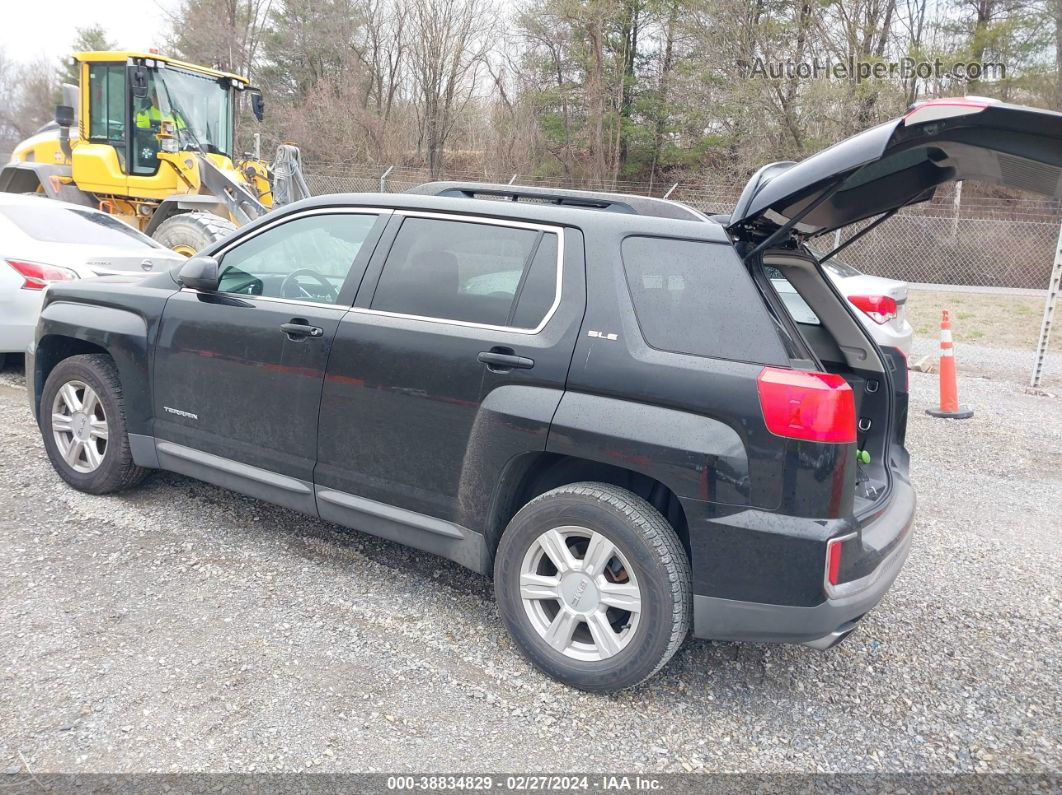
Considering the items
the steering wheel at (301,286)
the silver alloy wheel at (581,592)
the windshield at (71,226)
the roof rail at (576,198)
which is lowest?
the silver alloy wheel at (581,592)

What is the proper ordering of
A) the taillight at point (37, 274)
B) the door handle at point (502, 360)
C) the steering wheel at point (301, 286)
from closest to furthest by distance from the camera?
the door handle at point (502, 360) → the steering wheel at point (301, 286) → the taillight at point (37, 274)

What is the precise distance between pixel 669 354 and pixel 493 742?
4.79 feet

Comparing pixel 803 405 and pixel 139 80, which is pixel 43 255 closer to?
pixel 139 80

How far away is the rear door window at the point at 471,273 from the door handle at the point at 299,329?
31 cm

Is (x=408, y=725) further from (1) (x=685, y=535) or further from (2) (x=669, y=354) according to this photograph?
(2) (x=669, y=354)

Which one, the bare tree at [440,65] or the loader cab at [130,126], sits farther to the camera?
the bare tree at [440,65]

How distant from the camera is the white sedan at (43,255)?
6656 millimetres

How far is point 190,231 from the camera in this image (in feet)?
32.5

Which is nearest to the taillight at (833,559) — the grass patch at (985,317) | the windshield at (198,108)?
the windshield at (198,108)

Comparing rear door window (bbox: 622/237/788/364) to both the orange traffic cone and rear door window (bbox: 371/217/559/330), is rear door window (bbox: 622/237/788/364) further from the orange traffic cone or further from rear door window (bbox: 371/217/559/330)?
the orange traffic cone

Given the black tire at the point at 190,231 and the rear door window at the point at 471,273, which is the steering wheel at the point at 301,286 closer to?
the rear door window at the point at 471,273

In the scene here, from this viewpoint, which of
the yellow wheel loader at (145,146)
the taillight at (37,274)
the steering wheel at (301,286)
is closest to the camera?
the steering wheel at (301,286)

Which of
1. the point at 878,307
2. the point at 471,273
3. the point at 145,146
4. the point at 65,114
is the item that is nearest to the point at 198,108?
the point at 145,146

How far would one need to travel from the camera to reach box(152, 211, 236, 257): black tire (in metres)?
9.82
